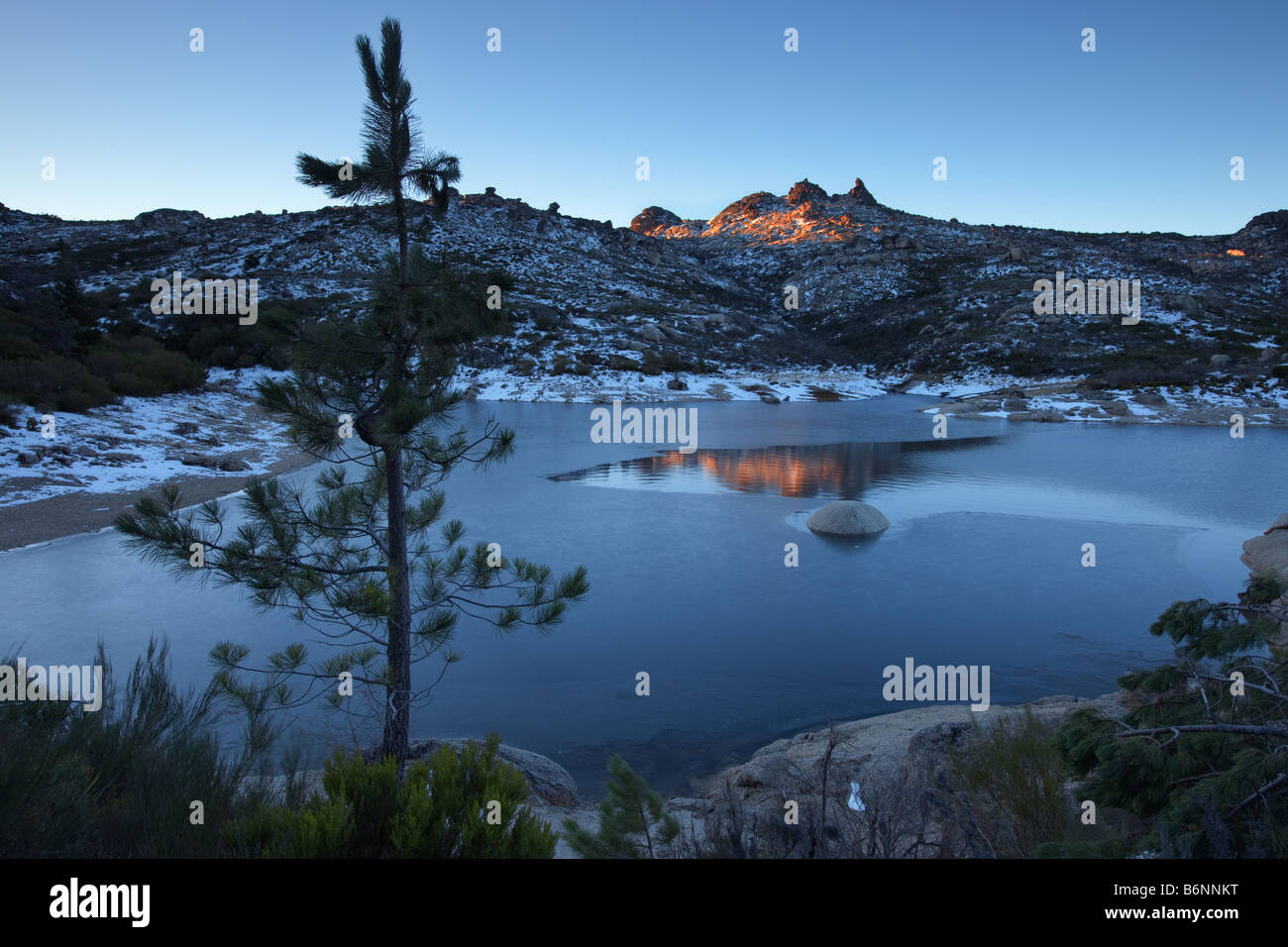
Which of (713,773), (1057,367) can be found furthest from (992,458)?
(1057,367)

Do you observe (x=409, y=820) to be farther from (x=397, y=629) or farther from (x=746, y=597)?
(x=746, y=597)

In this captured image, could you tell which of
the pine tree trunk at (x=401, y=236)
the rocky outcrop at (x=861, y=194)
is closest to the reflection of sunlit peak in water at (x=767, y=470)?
the pine tree trunk at (x=401, y=236)

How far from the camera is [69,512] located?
1407cm

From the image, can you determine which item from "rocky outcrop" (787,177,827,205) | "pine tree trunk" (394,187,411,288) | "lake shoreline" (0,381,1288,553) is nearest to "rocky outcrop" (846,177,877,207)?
"rocky outcrop" (787,177,827,205)

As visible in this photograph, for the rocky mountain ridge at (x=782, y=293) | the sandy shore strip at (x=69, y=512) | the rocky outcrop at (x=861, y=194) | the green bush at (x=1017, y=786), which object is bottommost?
the green bush at (x=1017, y=786)

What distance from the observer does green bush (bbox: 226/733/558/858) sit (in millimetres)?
2943

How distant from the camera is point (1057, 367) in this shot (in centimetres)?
5575

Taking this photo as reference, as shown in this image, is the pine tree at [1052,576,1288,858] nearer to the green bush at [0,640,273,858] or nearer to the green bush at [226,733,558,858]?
the green bush at [226,733,558,858]

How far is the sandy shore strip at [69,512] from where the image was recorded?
1272 centimetres

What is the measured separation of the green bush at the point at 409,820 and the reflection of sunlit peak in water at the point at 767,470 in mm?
16998

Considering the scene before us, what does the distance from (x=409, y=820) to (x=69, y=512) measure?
15381 mm

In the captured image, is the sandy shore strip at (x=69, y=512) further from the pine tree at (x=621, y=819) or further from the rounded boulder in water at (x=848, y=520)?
the rounded boulder in water at (x=848, y=520)

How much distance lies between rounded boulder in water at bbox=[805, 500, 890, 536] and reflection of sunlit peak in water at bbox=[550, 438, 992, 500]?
3.41 m
